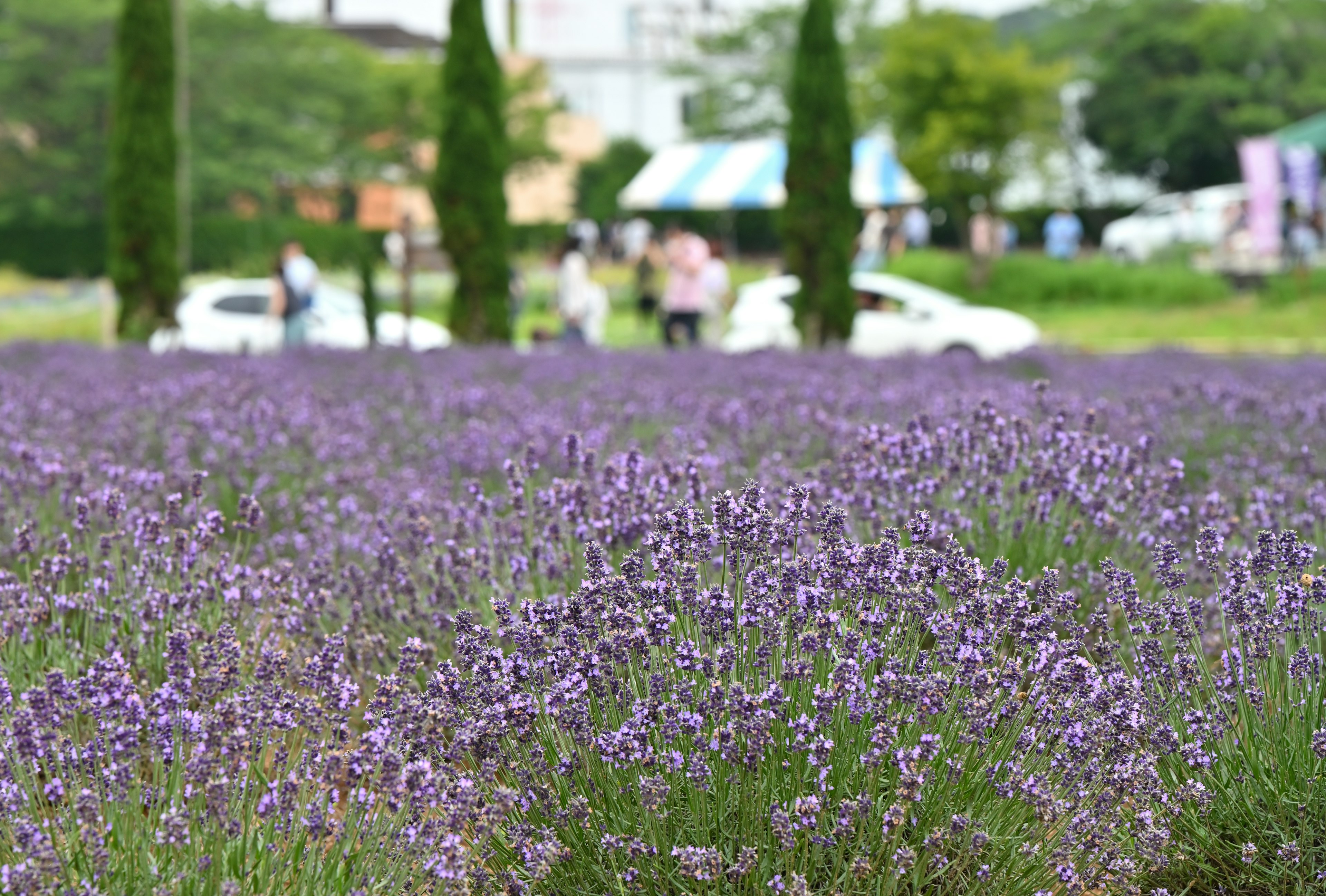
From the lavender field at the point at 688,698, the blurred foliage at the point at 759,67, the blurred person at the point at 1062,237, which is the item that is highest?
the blurred foliage at the point at 759,67

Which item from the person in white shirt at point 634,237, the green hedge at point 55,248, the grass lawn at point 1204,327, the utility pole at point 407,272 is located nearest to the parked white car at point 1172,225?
the grass lawn at point 1204,327

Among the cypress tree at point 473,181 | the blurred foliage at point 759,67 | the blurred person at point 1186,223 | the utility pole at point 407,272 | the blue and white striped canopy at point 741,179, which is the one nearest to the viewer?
the cypress tree at point 473,181

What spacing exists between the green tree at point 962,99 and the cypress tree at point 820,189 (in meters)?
12.5

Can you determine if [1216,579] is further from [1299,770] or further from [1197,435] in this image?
[1197,435]

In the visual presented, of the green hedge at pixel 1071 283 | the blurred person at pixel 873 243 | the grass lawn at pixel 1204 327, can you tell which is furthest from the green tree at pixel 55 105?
the grass lawn at pixel 1204 327

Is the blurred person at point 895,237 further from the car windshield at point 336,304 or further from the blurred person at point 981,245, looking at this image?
the car windshield at point 336,304

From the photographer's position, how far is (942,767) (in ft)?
9.02

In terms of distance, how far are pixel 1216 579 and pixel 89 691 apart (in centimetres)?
265

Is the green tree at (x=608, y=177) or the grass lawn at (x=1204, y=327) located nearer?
the grass lawn at (x=1204, y=327)

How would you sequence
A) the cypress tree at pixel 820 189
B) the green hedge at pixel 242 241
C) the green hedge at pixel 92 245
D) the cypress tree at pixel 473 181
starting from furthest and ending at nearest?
1. the green hedge at pixel 242 241
2. the green hedge at pixel 92 245
3. the cypress tree at pixel 473 181
4. the cypress tree at pixel 820 189

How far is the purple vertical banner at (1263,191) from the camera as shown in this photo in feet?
78.5

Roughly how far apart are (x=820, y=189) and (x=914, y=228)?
2046 cm

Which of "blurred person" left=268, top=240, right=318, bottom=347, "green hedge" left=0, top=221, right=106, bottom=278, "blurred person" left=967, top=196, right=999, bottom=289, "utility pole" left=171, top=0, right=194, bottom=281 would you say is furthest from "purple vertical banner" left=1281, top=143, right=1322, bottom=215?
"green hedge" left=0, top=221, right=106, bottom=278

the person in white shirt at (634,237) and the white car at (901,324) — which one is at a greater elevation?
the person in white shirt at (634,237)
